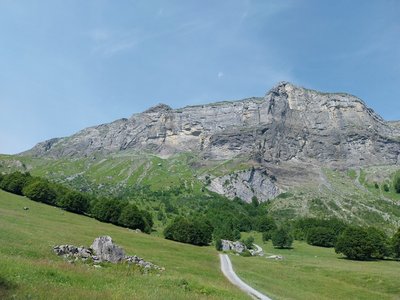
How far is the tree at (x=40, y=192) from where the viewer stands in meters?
111

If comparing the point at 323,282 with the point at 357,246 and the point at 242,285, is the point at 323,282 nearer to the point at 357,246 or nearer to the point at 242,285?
the point at 242,285

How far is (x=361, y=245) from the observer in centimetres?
10400

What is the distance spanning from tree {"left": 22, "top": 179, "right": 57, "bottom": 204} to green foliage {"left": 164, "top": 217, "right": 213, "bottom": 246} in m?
35.3

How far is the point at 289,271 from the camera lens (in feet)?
224

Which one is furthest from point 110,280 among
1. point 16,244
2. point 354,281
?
point 354,281

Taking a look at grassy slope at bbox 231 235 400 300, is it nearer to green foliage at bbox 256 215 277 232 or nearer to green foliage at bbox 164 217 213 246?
green foliage at bbox 164 217 213 246

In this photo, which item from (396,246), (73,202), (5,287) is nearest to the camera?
(5,287)

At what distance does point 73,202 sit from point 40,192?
377 inches

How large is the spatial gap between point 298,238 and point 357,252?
58.0 meters

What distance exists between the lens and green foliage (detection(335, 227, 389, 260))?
104 meters

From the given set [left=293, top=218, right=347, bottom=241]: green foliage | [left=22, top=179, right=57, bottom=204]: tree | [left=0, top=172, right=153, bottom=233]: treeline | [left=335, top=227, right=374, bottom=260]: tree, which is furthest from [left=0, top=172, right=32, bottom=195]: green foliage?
[left=293, top=218, right=347, bottom=241]: green foliage

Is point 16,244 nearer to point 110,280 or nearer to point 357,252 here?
point 110,280

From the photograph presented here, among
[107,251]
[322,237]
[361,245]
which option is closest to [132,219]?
[361,245]

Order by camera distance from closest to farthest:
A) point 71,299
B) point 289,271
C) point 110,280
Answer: point 71,299 < point 110,280 < point 289,271
